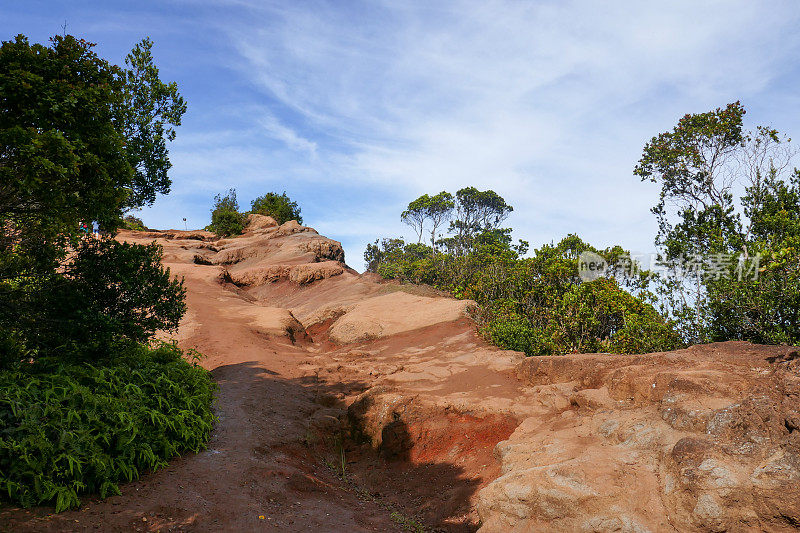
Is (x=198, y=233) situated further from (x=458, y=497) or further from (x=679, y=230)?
(x=458, y=497)

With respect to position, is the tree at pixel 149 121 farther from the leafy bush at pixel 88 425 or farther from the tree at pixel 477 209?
the tree at pixel 477 209

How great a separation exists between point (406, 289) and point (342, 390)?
38.6 feet

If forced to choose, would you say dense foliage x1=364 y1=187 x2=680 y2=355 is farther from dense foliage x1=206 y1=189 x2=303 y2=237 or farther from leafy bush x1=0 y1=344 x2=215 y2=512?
dense foliage x1=206 y1=189 x2=303 y2=237

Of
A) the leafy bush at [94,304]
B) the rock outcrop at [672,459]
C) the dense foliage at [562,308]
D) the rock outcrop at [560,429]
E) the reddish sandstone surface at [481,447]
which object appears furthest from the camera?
the dense foliage at [562,308]

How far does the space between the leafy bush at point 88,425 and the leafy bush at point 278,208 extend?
1797 inches

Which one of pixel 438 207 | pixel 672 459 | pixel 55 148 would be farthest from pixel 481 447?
pixel 438 207

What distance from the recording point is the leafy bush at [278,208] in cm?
5334

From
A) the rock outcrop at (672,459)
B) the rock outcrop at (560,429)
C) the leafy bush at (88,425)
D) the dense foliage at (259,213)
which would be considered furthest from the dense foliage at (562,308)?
the dense foliage at (259,213)

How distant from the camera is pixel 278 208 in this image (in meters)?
53.9

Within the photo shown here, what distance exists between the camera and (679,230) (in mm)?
17984

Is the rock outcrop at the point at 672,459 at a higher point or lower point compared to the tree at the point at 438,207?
lower

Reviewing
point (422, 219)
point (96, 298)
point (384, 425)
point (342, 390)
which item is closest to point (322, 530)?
point (384, 425)

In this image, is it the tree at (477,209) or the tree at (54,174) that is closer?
the tree at (54,174)

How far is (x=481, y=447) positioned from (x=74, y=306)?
7402mm
